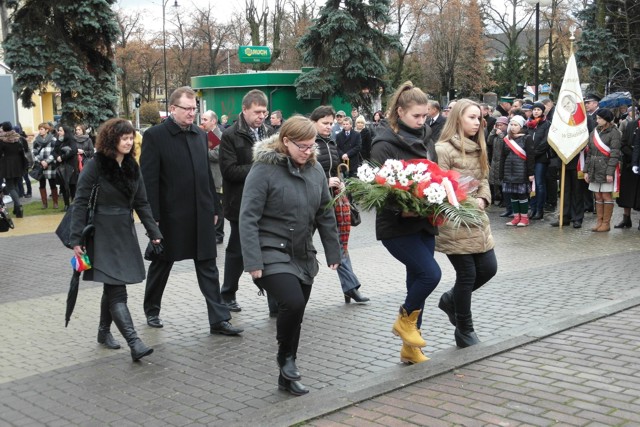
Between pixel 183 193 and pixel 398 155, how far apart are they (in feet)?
Answer: 7.00

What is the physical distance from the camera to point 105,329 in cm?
686

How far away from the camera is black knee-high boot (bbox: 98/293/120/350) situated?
22.3 ft

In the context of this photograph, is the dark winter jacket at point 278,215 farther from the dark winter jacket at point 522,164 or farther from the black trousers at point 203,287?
the dark winter jacket at point 522,164

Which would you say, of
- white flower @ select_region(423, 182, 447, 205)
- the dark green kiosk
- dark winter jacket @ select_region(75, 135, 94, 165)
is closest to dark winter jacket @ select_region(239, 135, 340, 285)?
white flower @ select_region(423, 182, 447, 205)

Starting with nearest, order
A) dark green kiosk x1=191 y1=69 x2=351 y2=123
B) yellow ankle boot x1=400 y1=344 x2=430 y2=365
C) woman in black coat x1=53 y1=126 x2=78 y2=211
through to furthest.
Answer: yellow ankle boot x1=400 y1=344 x2=430 y2=365 → woman in black coat x1=53 y1=126 x2=78 y2=211 → dark green kiosk x1=191 y1=69 x2=351 y2=123

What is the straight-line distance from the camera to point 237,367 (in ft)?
20.2

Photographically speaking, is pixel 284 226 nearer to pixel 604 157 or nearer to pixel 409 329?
pixel 409 329

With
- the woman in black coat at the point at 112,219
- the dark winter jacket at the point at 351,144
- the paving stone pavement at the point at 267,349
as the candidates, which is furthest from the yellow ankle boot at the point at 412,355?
the dark winter jacket at the point at 351,144

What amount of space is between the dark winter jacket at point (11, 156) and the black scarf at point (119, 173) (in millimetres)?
11505

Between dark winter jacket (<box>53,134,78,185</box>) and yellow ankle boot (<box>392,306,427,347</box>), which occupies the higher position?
dark winter jacket (<box>53,134,78,185</box>)

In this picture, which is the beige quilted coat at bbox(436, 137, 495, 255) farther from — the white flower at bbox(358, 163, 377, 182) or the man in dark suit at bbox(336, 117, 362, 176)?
the man in dark suit at bbox(336, 117, 362, 176)

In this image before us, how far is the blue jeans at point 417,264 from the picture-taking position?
5945mm

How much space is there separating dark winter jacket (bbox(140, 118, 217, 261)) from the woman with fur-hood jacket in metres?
1.75

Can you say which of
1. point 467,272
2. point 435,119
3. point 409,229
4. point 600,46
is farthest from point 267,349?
point 600,46
